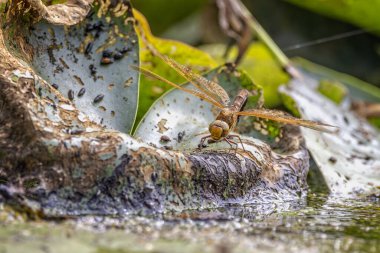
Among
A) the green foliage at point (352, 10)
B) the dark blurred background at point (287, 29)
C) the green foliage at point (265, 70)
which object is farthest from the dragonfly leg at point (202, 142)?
the dark blurred background at point (287, 29)

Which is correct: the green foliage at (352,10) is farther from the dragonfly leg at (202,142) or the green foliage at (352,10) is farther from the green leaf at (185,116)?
the dragonfly leg at (202,142)

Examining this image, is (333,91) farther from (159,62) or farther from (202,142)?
(202,142)

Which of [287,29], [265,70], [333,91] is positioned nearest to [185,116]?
[265,70]

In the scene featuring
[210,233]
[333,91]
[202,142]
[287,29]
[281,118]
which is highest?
[287,29]

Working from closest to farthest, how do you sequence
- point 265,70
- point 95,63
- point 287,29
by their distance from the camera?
point 95,63 < point 265,70 < point 287,29

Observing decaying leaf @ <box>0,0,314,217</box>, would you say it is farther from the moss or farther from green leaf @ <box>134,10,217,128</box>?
the moss

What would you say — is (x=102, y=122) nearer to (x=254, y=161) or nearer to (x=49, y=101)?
(x=49, y=101)

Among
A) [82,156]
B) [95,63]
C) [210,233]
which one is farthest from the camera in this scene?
[95,63]
